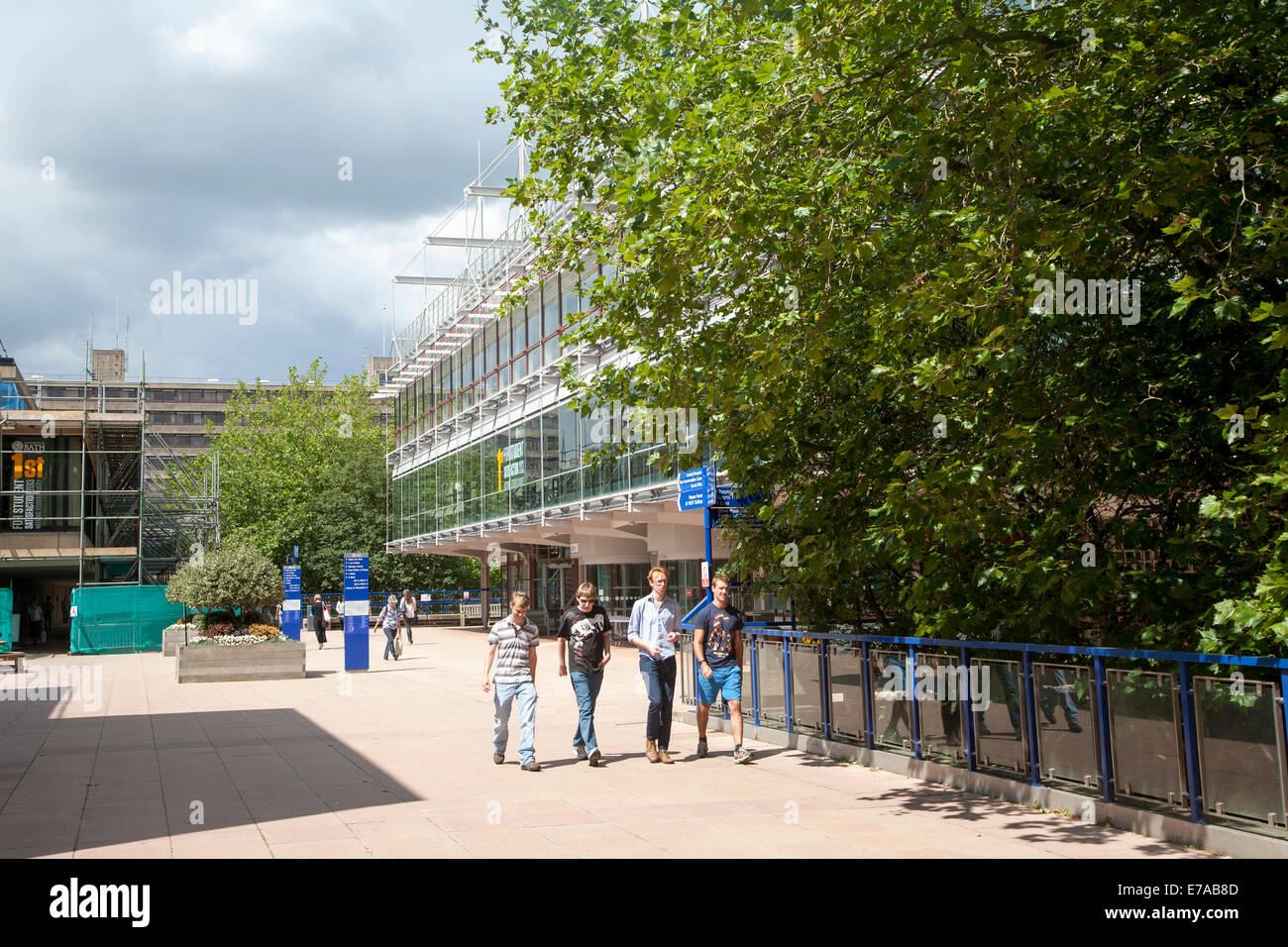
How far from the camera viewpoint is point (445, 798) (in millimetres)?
9219

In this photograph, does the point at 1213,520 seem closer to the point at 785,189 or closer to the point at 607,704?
the point at 785,189

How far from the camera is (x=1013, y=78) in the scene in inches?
335

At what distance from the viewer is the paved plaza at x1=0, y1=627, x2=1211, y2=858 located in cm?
732

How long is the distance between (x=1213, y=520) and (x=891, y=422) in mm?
3913

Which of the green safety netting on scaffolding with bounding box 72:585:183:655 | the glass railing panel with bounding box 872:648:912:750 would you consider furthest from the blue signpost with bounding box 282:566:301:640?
the glass railing panel with bounding box 872:648:912:750

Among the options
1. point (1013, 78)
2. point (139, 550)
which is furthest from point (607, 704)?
point (139, 550)

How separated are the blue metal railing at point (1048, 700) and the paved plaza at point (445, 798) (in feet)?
A: 1.16

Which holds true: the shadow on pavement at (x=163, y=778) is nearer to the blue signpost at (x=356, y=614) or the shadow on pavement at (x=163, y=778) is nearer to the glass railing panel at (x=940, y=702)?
the glass railing panel at (x=940, y=702)

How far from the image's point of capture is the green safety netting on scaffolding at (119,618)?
33.4m

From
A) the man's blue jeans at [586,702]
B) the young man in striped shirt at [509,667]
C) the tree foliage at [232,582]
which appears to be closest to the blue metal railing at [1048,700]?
the man's blue jeans at [586,702]

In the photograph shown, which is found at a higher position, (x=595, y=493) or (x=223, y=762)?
(x=595, y=493)

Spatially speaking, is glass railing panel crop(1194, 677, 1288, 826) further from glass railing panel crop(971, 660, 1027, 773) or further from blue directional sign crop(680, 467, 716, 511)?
blue directional sign crop(680, 467, 716, 511)

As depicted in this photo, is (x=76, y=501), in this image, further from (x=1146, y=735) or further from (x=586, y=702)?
(x=1146, y=735)

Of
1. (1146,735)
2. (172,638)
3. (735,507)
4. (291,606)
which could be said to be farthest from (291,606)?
(1146,735)
